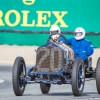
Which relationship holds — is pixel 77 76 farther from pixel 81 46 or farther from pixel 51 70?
pixel 81 46

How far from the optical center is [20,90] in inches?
555

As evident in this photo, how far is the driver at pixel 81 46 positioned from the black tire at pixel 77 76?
1.22m

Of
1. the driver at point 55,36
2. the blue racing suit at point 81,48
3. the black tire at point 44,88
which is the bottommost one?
the black tire at point 44,88

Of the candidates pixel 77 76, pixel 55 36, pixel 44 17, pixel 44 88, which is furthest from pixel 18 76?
pixel 44 17

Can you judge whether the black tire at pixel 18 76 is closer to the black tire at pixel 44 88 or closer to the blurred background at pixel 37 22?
the black tire at pixel 44 88

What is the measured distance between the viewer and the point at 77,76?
13680mm

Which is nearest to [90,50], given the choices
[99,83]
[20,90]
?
[99,83]

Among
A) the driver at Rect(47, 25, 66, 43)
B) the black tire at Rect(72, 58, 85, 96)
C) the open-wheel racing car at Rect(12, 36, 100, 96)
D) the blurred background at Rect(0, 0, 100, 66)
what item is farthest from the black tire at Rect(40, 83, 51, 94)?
the blurred background at Rect(0, 0, 100, 66)

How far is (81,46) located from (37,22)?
13228mm

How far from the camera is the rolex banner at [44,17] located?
28203 millimetres

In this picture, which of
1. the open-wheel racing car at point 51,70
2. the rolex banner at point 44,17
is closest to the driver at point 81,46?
the open-wheel racing car at point 51,70

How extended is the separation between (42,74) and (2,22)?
1519 centimetres

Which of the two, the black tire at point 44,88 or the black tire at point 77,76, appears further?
the black tire at point 44,88

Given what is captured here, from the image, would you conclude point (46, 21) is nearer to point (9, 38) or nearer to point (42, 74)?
point (9, 38)
